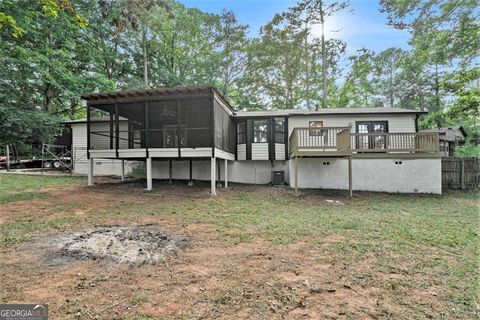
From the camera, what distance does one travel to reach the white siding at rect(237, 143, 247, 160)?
1367 cm

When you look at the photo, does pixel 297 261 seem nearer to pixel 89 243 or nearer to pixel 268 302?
pixel 268 302

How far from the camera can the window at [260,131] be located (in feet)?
44.3

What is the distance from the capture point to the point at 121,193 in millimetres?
9703

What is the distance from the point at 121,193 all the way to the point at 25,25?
1338cm

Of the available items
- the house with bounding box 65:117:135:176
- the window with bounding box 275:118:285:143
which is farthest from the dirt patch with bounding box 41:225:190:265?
the house with bounding box 65:117:135:176

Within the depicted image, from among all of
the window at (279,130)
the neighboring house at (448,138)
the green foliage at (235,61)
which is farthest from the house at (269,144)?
the neighboring house at (448,138)

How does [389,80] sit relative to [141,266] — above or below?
above

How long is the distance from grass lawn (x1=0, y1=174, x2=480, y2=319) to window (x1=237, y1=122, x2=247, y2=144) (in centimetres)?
652

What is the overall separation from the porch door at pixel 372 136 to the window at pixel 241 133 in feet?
19.5

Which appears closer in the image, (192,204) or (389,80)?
(192,204)

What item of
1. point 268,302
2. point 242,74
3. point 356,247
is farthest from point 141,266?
point 242,74

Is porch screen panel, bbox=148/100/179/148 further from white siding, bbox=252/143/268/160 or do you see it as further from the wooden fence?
the wooden fence

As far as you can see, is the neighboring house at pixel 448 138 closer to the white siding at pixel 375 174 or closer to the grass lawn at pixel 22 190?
the white siding at pixel 375 174

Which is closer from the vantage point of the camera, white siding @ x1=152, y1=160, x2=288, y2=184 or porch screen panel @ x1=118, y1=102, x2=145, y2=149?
porch screen panel @ x1=118, y1=102, x2=145, y2=149
